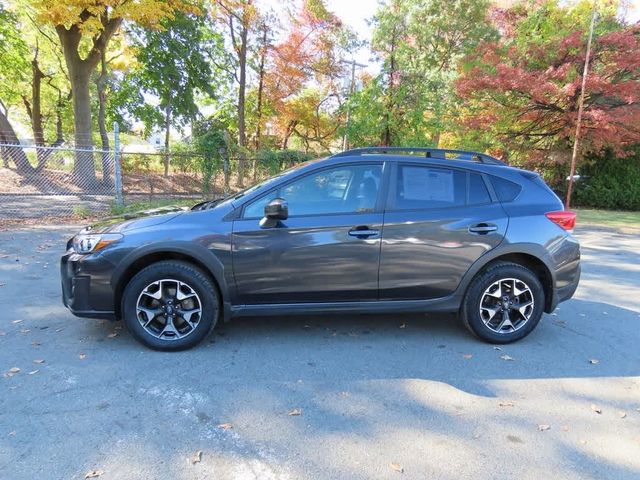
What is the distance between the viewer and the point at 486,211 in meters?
3.68

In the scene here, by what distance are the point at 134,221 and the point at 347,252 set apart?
1.86 m

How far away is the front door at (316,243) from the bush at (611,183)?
19.0 metres

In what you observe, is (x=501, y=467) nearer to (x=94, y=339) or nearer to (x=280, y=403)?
(x=280, y=403)

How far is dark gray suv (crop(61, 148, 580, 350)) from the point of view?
339 cm

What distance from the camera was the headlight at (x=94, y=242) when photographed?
11.0 ft

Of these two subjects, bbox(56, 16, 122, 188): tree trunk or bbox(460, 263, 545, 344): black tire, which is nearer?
bbox(460, 263, 545, 344): black tire

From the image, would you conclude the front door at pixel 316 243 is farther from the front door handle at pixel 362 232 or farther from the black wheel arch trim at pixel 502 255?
the black wheel arch trim at pixel 502 255

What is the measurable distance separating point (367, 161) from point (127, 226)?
7.01ft

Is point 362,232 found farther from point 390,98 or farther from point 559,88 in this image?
point 559,88

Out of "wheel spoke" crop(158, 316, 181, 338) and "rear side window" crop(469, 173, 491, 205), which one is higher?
"rear side window" crop(469, 173, 491, 205)

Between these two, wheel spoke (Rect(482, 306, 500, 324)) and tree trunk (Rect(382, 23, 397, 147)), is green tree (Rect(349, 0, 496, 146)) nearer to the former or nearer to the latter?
tree trunk (Rect(382, 23, 397, 147))

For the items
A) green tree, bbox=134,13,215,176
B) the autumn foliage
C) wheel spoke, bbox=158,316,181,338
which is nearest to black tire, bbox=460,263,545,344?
wheel spoke, bbox=158,316,181,338

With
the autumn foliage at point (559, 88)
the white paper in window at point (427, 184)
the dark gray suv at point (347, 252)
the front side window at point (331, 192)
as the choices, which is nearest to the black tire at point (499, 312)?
the dark gray suv at point (347, 252)

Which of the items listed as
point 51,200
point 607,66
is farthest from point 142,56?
point 607,66
